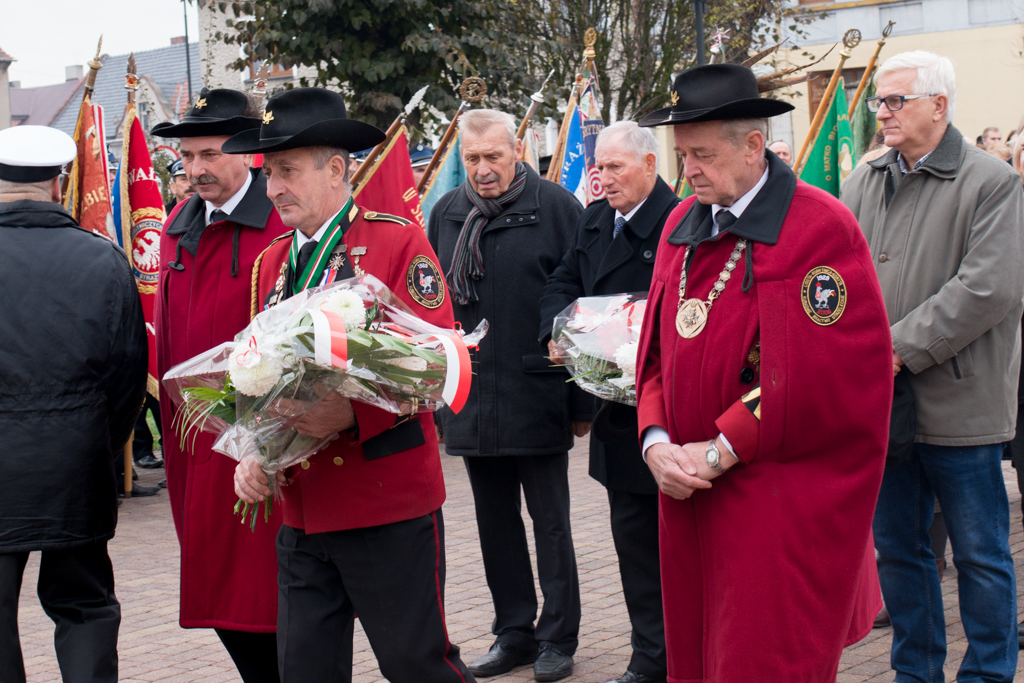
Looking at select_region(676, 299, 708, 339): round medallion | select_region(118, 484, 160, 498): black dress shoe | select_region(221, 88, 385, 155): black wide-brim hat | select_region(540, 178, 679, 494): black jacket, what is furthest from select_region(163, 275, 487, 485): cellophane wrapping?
select_region(118, 484, 160, 498): black dress shoe

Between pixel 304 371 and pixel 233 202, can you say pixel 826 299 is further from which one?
pixel 233 202

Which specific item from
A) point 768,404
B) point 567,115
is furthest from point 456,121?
point 768,404

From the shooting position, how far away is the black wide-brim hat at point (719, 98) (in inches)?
119

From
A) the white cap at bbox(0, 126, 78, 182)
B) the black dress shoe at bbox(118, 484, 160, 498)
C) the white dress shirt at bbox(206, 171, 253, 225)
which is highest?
the white cap at bbox(0, 126, 78, 182)

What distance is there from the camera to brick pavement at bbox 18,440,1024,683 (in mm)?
4820

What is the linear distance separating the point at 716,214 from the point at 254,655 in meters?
2.28

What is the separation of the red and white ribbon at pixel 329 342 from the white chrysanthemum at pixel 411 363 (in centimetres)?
19

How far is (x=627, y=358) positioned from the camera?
3.73 meters

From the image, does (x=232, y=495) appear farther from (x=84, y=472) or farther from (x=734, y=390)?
(x=734, y=390)

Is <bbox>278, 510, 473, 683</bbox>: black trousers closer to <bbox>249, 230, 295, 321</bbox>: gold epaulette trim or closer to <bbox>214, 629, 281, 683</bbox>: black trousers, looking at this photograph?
<bbox>214, 629, 281, 683</bbox>: black trousers

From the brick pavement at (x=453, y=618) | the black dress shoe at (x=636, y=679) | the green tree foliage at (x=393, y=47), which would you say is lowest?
the brick pavement at (x=453, y=618)

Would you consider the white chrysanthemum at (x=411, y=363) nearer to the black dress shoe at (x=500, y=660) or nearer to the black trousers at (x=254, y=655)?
the black trousers at (x=254, y=655)

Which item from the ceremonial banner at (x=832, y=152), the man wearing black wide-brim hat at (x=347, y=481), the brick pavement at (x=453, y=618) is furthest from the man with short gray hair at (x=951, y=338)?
the ceremonial banner at (x=832, y=152)

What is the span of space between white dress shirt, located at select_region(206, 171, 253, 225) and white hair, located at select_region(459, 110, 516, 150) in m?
1.24
